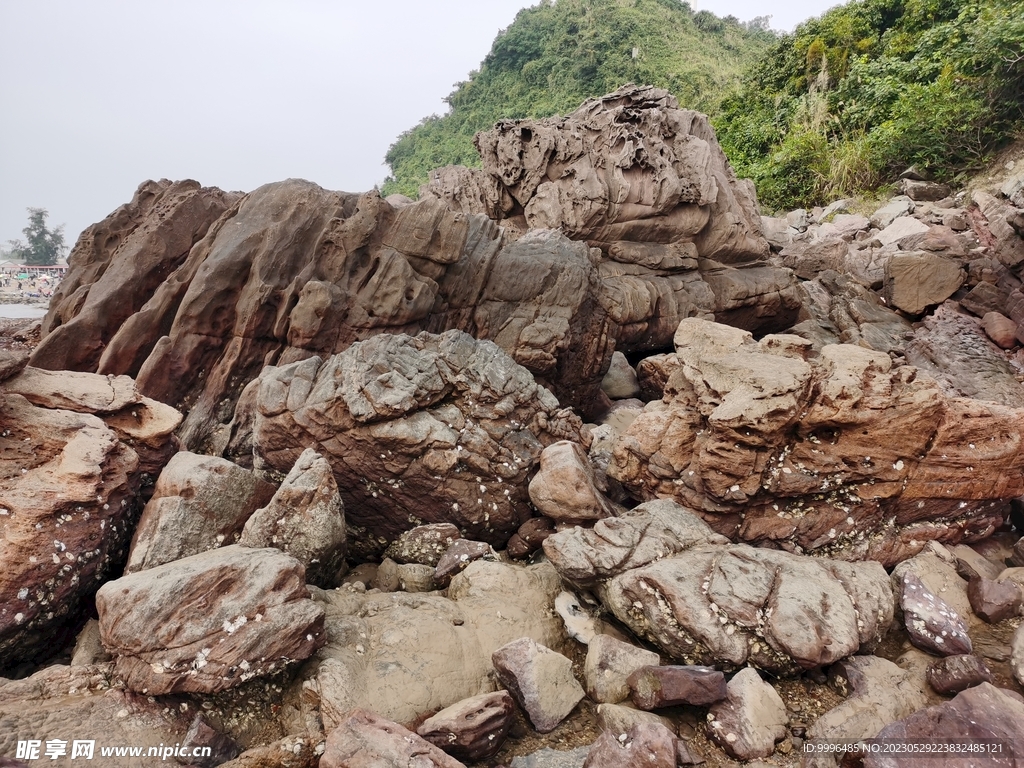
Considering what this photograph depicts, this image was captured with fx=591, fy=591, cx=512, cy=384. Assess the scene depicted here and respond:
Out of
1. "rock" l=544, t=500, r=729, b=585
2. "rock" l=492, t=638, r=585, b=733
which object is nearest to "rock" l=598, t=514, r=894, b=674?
"rock" l=544, t=500, r=729, b=585

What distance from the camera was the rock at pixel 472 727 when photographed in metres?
3.76

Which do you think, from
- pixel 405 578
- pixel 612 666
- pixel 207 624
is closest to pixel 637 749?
pixel 612 666

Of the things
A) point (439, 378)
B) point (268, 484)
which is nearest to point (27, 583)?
point (268, 484)

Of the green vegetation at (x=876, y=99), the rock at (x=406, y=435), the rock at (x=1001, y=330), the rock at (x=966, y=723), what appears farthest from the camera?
the green vegetation at (x=876, y=99)

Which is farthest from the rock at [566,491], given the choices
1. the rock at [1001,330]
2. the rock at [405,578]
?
the rock at [1001,330]

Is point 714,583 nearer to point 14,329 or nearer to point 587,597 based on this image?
point 587,597

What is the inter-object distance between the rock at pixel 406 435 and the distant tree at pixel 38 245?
15741 millimetres

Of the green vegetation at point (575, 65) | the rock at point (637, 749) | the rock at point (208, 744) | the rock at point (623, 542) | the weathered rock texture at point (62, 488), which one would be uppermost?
the green vegetation at point (575, 65)

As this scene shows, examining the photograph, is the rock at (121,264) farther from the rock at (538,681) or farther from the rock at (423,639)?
the rock at (538,681)

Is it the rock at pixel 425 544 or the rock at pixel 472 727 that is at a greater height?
the rock at pixel 425 544

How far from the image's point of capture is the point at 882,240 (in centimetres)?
1548

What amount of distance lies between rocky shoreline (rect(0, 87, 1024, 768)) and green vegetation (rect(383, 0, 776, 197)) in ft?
98.3

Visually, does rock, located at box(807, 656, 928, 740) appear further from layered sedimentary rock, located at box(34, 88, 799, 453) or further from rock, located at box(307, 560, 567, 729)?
layered sedimentary rock, located at box(34, 88, 799, 453)

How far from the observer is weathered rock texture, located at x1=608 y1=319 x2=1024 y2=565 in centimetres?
559
